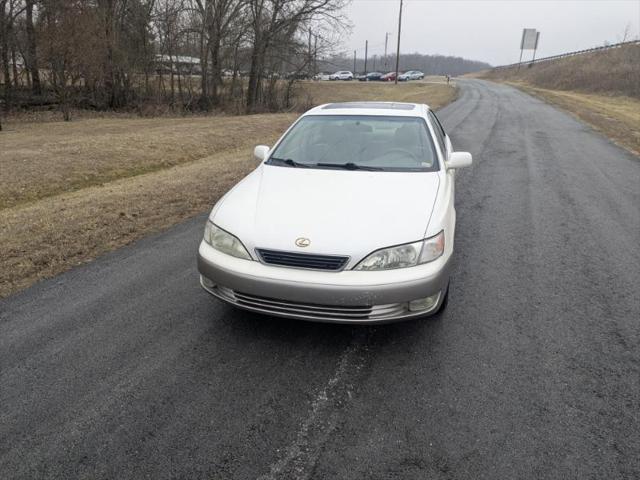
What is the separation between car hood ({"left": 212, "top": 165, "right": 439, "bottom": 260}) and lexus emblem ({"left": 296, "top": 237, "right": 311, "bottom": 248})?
0.03m

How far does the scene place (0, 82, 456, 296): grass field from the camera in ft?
17.3

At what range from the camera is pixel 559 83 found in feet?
162

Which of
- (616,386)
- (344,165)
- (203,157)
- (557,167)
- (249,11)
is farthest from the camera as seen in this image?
(249,11)

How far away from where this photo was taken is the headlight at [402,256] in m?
3.13

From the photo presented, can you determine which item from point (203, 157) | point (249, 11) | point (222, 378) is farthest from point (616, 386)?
point (249, 11)

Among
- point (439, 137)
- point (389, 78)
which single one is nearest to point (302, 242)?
point (439, 137)

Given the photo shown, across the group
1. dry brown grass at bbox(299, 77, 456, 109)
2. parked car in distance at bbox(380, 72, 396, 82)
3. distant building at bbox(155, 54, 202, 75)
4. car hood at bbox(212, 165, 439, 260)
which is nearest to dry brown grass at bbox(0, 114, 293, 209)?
car hood at bbox(212, 165, 439, 260)

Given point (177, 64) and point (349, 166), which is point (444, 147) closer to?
point (349, 166)

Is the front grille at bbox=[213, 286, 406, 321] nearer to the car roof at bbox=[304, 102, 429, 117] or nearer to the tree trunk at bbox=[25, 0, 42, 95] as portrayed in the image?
the car roof at bbox=[304, 102, 429, 117]

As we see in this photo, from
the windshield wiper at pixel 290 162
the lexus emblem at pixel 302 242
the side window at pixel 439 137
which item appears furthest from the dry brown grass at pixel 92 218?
the side window at pixel 439 137

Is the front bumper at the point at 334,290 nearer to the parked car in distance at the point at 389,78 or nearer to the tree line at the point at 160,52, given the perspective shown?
the tree line at the point at 160,52

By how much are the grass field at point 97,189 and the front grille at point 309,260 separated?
2.79 meters

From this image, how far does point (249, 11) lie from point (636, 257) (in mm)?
28294

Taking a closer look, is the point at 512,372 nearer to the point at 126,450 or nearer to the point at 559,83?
the point at 126,450
